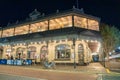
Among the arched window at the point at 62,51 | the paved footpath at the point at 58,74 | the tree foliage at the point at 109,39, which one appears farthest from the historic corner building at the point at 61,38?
the tree foliage at the point at 109,39

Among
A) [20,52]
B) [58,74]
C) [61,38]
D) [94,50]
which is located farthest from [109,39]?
[58,74]

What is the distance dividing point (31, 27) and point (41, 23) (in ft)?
11.6

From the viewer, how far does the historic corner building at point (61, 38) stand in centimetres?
3659

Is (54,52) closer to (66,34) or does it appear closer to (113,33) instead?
(66,34)

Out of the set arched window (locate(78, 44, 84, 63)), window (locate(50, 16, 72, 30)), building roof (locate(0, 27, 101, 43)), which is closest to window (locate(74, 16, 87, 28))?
window (locate(50, 16, 72, 30))

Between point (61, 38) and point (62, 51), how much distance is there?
290 cm

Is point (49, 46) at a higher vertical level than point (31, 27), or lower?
lower

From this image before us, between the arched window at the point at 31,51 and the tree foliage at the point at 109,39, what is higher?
the tree foliage at the point at 109,39

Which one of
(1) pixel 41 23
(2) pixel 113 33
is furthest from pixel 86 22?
(2) pixel 113 33

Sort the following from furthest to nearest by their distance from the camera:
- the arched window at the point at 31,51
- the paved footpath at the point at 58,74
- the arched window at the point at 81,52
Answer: the arched window at the point at 31,51 < the arched window at the point at 81,52 < the paved footpath at the point at 58,74

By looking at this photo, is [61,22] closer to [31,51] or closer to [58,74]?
[31,51]

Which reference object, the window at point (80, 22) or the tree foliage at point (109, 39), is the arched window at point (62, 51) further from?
the tree foliage at point (109, 39)

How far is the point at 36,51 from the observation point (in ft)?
141

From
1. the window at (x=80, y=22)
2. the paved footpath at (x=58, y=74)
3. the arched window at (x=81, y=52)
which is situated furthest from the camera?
the arched window at (x=81, y=52)
